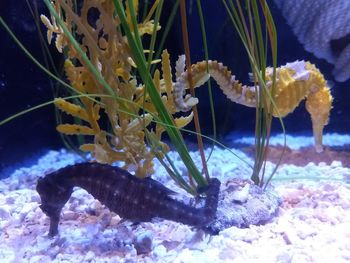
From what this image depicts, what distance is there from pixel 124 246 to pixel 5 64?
7.50 feet

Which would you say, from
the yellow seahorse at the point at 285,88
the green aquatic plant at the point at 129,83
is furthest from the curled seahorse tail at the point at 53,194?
the yellow seahorse at the point at 285,88

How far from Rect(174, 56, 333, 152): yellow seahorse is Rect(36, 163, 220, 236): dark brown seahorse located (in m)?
0.47

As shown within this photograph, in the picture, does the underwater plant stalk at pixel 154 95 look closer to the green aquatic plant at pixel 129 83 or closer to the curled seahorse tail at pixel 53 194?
the green aquatic plant at pixel 129 83

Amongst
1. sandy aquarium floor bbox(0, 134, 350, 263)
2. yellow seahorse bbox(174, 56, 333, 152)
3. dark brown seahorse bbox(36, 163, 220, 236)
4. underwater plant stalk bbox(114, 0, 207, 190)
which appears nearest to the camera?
underwater plant stalk bbox(114, 0, 207, 190)

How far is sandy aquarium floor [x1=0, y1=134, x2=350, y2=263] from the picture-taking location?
6.21ft

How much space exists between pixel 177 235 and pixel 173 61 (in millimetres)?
2391

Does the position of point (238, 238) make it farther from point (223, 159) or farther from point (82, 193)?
point (223, 159)

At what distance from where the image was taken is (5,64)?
11.7 feet

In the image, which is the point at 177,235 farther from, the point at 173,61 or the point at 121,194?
the point at 173,61

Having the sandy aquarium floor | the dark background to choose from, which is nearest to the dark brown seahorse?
the sandy aquarium floor

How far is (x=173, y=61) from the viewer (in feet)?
13.6

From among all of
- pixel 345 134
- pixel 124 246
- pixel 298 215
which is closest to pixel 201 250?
pixel 124 246

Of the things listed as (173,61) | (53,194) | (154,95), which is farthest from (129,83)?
(173,61)

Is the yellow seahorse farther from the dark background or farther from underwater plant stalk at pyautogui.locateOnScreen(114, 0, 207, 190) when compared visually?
the dark background
